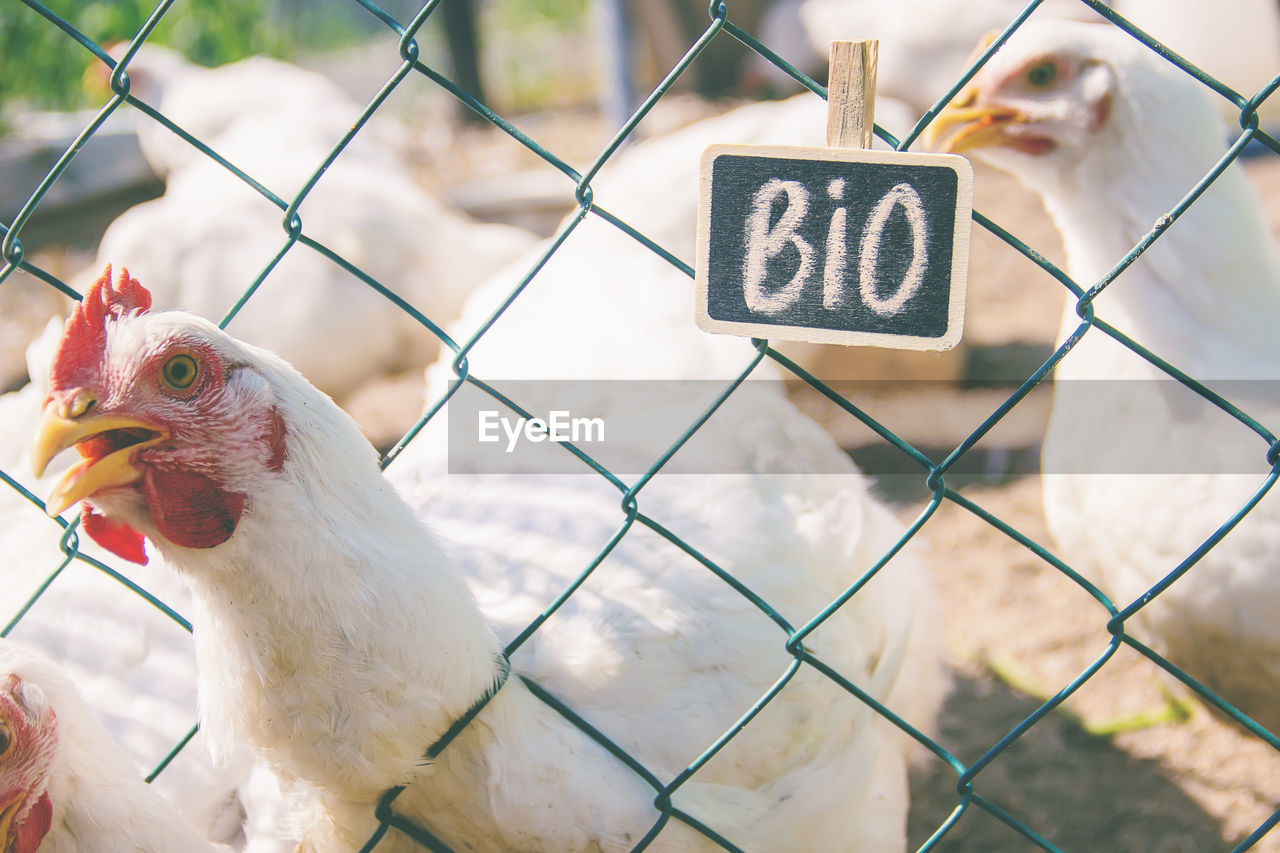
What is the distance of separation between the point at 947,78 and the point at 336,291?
10.4 ft

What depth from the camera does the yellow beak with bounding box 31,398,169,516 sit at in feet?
3.04

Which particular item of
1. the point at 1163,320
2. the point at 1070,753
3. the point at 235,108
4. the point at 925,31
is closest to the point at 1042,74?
the point at 1163,320

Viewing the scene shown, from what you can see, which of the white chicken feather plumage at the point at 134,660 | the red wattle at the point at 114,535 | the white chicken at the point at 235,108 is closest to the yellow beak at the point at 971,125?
the red wattle at the point at 114,535

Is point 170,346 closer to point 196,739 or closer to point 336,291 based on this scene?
point 196,739

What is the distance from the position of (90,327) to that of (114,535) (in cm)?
24

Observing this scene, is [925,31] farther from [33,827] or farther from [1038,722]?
[33,827]

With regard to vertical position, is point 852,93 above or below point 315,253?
below

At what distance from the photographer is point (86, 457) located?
40.0 inches

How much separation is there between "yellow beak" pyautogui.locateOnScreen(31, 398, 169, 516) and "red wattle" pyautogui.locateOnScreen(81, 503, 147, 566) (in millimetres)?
94

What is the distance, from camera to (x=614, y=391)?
1.83 m

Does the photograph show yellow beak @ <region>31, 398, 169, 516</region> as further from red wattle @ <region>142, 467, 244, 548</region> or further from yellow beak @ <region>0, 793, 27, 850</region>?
yellow beak @ <region>0, 793, 27, 850</region>

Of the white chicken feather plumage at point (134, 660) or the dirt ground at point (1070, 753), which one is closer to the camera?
the white chicken feather plumage at point (134, 660)

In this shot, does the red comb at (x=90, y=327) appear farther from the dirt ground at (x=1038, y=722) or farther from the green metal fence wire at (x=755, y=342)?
the dirt ground at (x=1038, y=722)

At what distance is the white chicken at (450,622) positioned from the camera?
1.01m
